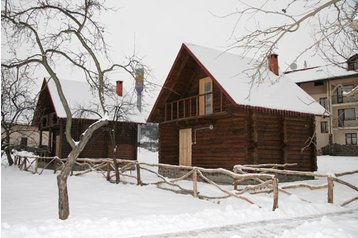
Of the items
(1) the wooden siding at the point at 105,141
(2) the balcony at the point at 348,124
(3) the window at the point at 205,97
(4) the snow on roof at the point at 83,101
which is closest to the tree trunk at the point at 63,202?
(3) the window at the point at 205,97

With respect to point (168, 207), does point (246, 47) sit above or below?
above

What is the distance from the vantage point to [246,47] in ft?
18.5

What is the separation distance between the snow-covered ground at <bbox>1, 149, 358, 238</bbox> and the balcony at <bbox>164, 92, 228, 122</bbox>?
6.64 meters

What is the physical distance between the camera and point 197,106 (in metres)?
18.1

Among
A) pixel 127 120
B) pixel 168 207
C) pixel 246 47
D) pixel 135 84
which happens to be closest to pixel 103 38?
pixel 135 84

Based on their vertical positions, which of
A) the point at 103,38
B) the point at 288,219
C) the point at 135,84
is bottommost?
the point at 288,219

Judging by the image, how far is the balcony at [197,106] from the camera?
18209 millimetres

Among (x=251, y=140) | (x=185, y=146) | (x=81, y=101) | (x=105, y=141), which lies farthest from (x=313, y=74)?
(x=251, y=140)

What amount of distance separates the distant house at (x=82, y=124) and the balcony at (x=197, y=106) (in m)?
4.53

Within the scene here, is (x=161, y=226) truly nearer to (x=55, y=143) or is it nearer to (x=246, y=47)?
(x=246, y=47)

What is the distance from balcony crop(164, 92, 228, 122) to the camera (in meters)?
18.2

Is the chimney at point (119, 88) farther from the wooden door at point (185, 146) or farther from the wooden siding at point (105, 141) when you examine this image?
the wooden door at point (185, 146)

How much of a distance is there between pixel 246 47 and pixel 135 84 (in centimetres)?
701

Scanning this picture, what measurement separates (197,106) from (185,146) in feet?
10.6
